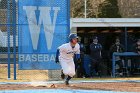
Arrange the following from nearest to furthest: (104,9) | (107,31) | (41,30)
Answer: (41,30) < (107,31) < (104,9)

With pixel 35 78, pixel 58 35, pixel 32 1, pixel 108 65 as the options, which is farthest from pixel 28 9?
pixel 108 65

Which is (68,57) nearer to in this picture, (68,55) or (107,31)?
(68,55)

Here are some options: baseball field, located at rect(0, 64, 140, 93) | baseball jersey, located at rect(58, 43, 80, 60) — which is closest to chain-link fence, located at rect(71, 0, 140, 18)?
baseball field, located at rect(0, 64, 140, 93)

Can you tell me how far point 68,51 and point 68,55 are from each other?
0.25 metres

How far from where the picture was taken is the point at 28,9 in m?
18.3

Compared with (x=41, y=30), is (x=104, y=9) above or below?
above

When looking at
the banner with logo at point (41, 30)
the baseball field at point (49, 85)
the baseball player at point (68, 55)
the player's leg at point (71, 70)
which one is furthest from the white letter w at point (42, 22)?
the player's leg at point (71, 70)

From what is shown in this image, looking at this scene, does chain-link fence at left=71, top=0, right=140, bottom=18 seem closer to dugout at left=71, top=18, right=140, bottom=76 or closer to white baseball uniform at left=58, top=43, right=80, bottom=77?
dugout at left=71, top=18, right=140, bottom=76

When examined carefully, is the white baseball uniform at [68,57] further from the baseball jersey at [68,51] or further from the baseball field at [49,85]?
the baseball field at [49,85]

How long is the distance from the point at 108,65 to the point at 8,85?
816 centimetres

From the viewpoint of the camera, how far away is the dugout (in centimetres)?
2152

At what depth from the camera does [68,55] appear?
15711mm

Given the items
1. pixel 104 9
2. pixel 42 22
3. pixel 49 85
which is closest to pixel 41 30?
pixel 42 22

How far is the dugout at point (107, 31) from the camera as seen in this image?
70.6 feet
